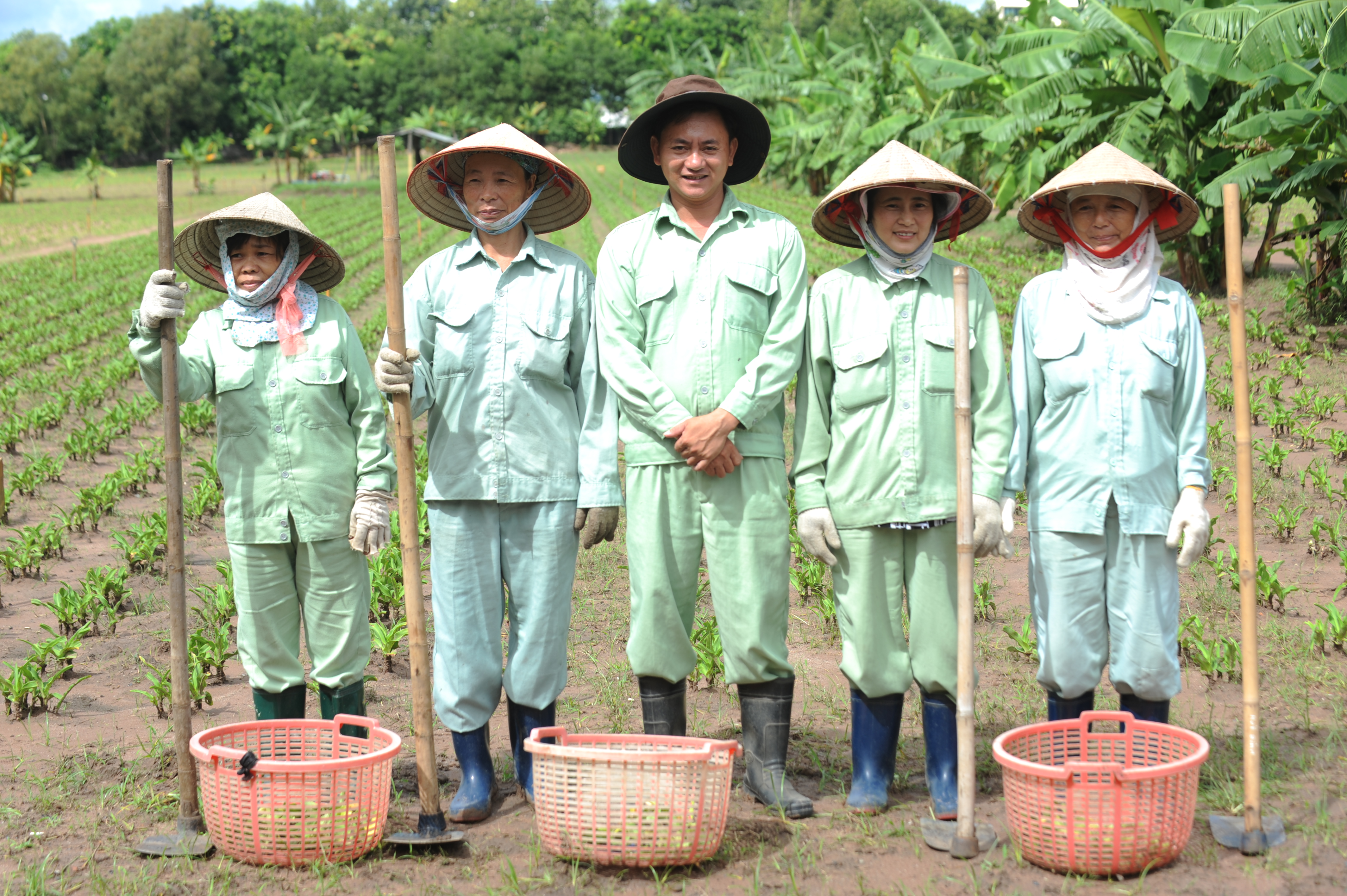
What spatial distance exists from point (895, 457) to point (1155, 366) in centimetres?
81

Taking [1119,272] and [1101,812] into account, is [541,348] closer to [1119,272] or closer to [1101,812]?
[1119,272]

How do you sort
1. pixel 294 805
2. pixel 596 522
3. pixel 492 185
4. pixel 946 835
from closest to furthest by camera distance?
A: pixel 294 805
pixel 946 835
pixel 596 522
pixel 492 185

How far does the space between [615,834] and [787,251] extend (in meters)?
1.84

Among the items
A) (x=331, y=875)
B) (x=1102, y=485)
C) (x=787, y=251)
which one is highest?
(x=787, y=251)

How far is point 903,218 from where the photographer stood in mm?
3643

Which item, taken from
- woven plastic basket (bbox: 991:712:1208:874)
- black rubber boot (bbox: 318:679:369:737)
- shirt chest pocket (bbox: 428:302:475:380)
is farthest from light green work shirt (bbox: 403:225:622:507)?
woven plastic basket (bbox: 991:712:1208:874)

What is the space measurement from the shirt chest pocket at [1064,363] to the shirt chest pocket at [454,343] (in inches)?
70.2

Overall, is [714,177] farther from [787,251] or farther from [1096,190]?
[1096,190]

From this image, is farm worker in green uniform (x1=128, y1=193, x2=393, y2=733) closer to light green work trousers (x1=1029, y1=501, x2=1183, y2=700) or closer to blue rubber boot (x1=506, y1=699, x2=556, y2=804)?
blue rubber boot (x1=506, y1=699, x2=556, y2=804)

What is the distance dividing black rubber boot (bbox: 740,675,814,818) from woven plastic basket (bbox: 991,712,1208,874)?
0.71m

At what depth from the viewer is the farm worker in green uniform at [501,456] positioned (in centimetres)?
373

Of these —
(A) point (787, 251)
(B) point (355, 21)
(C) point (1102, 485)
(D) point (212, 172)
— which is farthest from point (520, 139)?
(B) point (355, 21)

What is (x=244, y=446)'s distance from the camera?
377cm

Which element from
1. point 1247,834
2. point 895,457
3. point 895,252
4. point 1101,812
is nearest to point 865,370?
point 895,457
